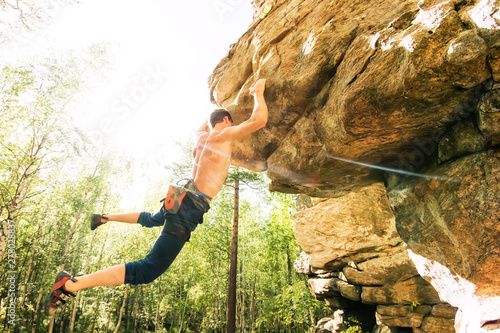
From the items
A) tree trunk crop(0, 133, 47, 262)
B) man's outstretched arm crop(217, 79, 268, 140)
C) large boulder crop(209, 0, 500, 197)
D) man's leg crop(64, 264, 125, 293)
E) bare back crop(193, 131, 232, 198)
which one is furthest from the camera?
tree trunk crop(0, 133, 47, 262)

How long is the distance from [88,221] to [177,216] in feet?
59.5

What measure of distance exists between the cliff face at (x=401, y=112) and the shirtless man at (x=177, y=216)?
1.09 meters

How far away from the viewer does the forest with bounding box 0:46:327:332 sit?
10.3 m

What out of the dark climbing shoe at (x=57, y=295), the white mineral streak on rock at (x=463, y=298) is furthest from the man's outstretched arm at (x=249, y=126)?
the white mineral streak on rock at (x=463, y=298)

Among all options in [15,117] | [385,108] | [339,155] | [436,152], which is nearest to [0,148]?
[15,117]

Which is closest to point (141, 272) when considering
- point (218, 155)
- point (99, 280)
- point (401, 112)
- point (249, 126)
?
point (99, 280)

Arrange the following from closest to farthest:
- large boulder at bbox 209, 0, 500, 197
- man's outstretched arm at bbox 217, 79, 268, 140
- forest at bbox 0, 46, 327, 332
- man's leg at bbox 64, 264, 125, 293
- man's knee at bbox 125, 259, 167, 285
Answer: large boulder at bbox 209, 0, 500, 197
man's leg at bbox 64, 264, 125, 293
man's knee at bbox 125, 259, 167, 285
man's outstretched arm at bbox 217, 79, 268, 140
forest at bbox 0, 46, 327, 332

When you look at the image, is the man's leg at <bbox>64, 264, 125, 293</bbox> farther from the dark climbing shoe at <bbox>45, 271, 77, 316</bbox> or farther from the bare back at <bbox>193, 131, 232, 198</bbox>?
the bare back at <bbox>193, 131, 232, 198</bbox>

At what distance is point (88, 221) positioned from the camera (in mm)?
17266

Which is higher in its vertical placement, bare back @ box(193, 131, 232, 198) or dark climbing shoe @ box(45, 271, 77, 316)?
bare back @ box(193, 131, 232, 198)

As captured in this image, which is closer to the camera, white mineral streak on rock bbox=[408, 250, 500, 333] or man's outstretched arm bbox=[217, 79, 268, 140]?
white mineral streak on rock bbox=[408, 250, 500, 333]

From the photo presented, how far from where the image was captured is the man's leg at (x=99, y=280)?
113 inches

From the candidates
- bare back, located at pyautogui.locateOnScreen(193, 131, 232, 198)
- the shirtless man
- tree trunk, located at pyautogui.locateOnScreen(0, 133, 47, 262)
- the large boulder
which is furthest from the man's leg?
tree trunk, located at pyautogui.locateOnScreen(0, 133, 47, 262)

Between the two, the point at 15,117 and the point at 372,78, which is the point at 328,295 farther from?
the point at 15,117
